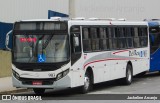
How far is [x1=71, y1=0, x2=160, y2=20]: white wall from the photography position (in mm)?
33906

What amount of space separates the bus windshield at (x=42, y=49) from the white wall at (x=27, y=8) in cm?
1006

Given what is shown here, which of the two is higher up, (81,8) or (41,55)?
(81,8)

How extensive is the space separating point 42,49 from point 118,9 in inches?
826

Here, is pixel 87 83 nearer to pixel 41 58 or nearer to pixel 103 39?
pixel 103 39

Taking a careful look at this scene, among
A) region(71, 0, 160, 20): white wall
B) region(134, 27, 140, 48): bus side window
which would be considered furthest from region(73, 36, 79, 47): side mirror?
region(71, 0, 160, 20): white wall

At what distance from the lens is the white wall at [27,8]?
89.3 ft

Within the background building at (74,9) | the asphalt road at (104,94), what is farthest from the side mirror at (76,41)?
the background building at (74,9)

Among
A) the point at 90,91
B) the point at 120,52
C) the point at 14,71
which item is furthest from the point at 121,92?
the point at 14,71

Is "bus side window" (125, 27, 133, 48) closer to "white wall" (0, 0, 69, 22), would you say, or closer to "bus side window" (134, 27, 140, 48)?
"bus side window" (134, 27, 140, 48)

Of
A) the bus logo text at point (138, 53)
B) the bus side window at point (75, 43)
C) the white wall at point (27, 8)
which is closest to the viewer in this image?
the bus side window at point (75, 43)

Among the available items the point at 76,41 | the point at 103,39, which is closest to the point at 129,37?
the point at 103,39

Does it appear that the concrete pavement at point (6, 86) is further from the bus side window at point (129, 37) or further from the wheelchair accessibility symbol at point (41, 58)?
the bus side window at point (129, 37)

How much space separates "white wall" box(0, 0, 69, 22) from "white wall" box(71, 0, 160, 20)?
2.03 m

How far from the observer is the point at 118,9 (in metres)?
37.2
